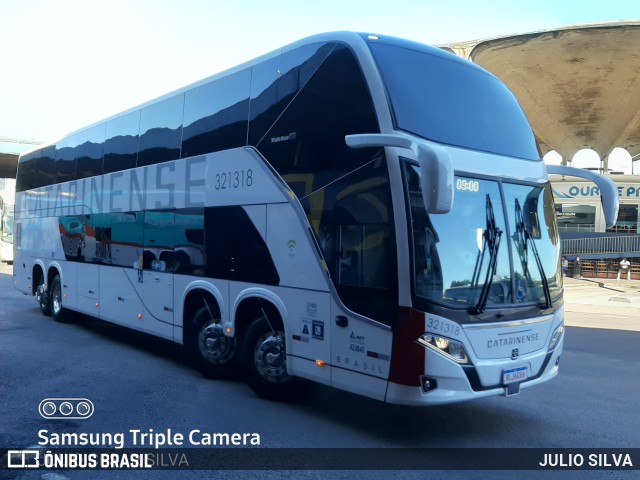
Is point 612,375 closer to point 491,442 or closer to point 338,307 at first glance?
point 491,442

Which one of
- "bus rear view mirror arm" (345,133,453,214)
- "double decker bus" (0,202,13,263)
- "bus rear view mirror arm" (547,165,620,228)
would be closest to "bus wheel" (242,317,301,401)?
"bus rear view mirror arm" (345,133,453,214)

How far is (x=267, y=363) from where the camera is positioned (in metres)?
7.12

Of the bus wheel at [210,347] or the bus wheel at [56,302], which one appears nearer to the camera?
the bus wheel at [210,347]

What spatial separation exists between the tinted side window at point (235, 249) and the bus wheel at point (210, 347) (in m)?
0.68

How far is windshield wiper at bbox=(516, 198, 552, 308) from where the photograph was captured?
6094 millimetres

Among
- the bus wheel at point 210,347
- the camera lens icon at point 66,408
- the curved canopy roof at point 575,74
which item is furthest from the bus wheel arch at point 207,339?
the curved canopy roof at point 575,74

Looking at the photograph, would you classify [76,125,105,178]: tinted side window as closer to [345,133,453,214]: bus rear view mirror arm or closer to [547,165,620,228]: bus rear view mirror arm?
[345,133,453,214]: bus rear view mirror arm

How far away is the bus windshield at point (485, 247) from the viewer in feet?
17.9

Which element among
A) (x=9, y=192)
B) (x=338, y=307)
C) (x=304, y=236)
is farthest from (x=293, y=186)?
(x=9, y=192)

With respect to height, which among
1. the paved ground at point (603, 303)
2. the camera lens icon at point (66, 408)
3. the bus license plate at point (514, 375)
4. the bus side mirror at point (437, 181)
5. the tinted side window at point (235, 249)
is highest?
the bus side mirror at point (437, 181)

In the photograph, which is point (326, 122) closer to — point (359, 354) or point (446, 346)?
point (359, 354)

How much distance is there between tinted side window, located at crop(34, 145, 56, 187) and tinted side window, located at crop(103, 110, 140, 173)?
126 inches

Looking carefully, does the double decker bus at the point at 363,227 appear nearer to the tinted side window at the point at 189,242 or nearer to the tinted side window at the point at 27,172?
the tinted side window at the point at 189,242

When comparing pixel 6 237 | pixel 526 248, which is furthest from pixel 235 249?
pixel 6 237
